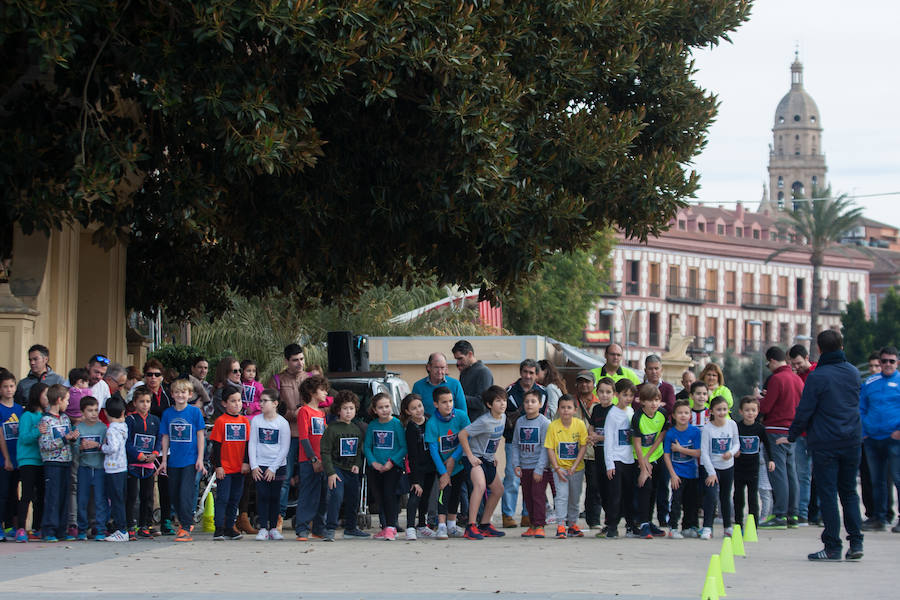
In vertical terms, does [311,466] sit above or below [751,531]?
above

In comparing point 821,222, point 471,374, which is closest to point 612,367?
point 471,374

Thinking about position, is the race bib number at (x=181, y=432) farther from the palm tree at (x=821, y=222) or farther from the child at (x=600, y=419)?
the palm tree at (x=821, y=222)

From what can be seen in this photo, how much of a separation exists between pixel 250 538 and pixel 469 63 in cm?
525

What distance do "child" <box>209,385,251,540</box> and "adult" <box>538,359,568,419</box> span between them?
3598 mm

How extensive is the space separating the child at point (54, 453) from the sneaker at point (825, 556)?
22.8ft

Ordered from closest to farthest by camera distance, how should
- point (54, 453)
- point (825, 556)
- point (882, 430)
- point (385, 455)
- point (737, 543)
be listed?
point (825, 556) → point (737, 543) → point (54, 453) → point (385, 455) → point (882, 430)

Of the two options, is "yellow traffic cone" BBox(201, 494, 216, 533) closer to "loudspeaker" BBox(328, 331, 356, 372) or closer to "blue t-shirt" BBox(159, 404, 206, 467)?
"blue t-shirt" BBox(159, 404, 206, 467)

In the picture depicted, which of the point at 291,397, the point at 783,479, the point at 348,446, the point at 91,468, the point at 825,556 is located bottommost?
the point at 825,556

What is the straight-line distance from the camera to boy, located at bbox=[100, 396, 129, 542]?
1422cm

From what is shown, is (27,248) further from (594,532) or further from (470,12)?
(594,532)

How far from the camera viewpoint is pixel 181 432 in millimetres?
14555

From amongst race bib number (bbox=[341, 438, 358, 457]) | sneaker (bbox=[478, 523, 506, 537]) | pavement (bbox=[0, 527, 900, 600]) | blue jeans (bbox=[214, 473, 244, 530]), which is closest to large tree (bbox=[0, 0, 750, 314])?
race bib number (bbox=[341, 438, 358, 457])

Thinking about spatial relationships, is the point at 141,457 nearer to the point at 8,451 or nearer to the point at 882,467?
the point at 8,451

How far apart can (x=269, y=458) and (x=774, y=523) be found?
5571 millimetres
